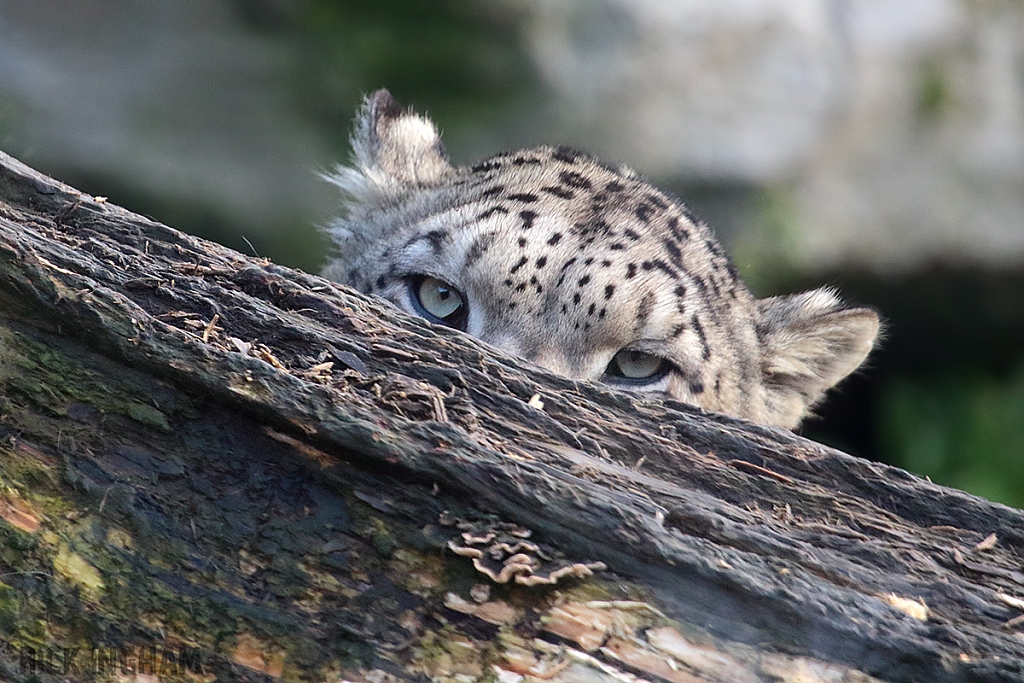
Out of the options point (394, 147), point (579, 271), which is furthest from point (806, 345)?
point (394, 147)

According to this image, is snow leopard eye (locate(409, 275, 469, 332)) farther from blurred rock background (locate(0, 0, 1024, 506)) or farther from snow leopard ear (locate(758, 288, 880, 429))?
blurred rock background (locate(0, 0, 1024, 506))

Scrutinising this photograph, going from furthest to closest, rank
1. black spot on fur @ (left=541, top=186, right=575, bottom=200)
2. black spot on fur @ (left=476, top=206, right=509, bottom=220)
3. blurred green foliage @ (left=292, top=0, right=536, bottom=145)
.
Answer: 1. blurred green foliage @ (left=292, top=0, right=536, bottom=145)
2. black spot on fur @ (left=541, top=186, right=575, bottom=200)
3. black spot on fur @ (left=476, top=206, right=509, bottom=220)

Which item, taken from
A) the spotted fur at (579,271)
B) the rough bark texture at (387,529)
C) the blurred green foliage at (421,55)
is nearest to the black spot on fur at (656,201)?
the spotted fur at (579,271)

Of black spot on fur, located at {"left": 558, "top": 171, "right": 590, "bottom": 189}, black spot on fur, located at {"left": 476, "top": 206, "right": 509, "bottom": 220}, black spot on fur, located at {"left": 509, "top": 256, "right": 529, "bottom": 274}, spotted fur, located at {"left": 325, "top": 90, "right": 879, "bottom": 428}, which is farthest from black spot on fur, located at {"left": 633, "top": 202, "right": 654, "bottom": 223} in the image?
black spot on fur, located at {"left": 509, "top": 256, "right": 529, "bottom": 274}

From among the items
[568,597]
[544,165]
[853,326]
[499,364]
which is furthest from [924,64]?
[568,597]

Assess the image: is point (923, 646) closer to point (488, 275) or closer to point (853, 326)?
point (488, 275)
